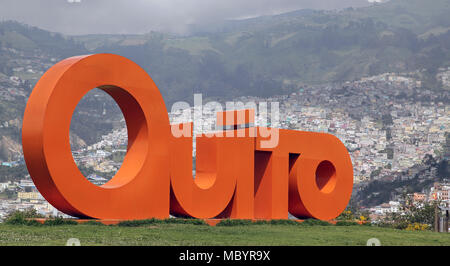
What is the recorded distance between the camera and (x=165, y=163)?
18953 mm

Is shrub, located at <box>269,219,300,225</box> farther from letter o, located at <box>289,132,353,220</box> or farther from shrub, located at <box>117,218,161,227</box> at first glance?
shrub, located at <box>117,218,161,227</box>

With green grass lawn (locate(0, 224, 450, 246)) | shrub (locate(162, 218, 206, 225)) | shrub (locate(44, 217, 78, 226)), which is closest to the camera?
green grass lawn (locate(0, 224, 450, 246))

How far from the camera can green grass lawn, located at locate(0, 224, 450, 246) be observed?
14.0 metres

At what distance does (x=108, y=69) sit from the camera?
17469 mm

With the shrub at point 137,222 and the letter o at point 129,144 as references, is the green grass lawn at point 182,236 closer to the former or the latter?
the shrub at point 137,222

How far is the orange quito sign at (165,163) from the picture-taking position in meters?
16.1

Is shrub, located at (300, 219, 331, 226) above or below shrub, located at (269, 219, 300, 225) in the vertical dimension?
below

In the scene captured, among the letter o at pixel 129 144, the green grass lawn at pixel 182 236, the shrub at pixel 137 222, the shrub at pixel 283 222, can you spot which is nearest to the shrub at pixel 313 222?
the shrub at pixel 283 222

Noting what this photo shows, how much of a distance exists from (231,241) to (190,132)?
541 cm

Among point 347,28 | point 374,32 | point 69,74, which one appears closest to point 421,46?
point 374,32

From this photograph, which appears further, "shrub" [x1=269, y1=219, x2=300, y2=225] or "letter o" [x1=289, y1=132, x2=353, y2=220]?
"letter o" [x1=289, y1=132, x2=353, y2=220]

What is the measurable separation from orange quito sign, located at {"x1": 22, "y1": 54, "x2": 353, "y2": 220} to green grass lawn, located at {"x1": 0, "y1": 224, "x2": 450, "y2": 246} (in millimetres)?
1167

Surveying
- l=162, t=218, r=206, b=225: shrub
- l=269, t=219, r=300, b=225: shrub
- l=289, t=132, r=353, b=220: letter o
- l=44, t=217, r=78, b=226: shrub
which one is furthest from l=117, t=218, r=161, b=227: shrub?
l=289, t=132, r=353, b=220: letter o

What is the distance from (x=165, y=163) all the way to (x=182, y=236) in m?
3.67
